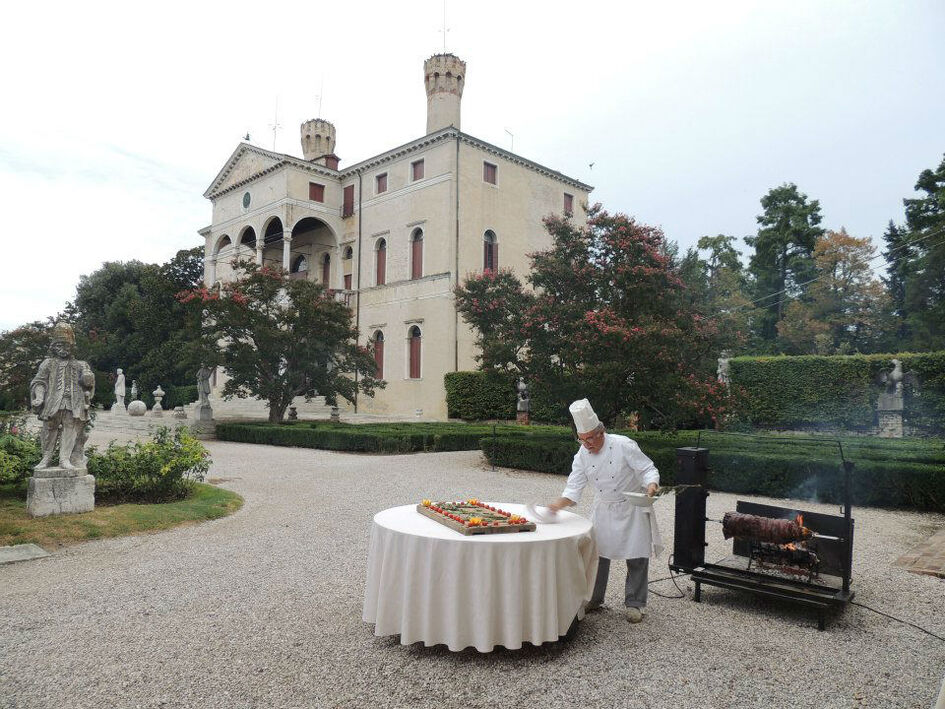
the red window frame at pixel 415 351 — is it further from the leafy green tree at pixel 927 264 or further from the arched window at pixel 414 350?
the leafy green tree at pixel 927 264

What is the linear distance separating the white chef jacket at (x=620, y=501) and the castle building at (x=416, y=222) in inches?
867

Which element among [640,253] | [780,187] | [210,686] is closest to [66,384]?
[210,686]

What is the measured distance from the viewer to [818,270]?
124ft

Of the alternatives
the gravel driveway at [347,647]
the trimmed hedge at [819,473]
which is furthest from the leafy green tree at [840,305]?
the gravel driveway at [347,647]

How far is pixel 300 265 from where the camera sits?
3650cm

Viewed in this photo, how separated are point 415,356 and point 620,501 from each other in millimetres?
24938

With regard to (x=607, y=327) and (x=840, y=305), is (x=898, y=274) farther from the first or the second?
(x=607, y=327)

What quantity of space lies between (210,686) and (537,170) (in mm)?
30283

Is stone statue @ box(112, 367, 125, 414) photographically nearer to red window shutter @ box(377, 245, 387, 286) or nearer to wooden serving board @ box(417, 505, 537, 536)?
red window shutter @ box(377, 245, 387, 286)

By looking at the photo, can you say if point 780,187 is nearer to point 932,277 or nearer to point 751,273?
point 751,273

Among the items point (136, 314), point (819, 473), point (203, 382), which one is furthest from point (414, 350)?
point (819, 473)

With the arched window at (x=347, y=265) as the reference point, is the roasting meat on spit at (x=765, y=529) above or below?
below

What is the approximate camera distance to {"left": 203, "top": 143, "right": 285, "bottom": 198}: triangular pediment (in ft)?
110

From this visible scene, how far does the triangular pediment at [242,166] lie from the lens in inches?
1316
